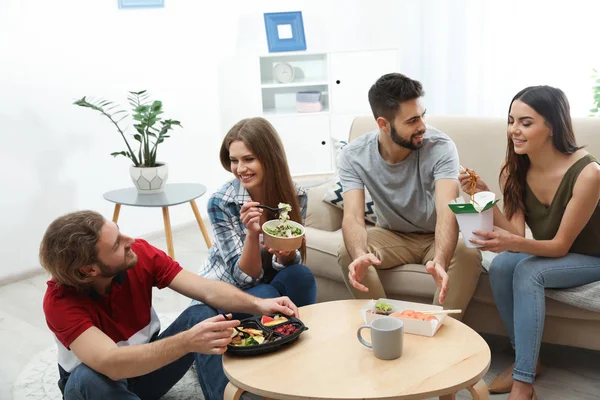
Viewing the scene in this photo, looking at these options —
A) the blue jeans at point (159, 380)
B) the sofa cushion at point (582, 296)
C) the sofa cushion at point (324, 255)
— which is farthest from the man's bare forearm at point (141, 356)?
the sofa cushion at point (582, 296)

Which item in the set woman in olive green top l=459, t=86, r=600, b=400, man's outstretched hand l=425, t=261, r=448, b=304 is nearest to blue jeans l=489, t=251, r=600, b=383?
woman in olive green top l=459, t=86, r=600, b=400

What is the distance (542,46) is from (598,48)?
38cm

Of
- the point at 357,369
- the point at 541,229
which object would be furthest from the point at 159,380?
the point at 541,229

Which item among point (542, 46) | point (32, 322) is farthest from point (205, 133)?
point (542, 46)

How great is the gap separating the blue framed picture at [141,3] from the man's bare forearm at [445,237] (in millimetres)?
2602

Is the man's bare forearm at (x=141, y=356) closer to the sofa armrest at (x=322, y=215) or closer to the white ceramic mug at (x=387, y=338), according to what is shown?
the white ceramic mug at (x=387, y=338)

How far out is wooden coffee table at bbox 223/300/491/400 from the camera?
1.67 meters

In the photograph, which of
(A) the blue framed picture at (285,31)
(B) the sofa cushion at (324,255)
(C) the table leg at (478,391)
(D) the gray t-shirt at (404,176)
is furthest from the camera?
(A) the blue framed picture at (285,31)

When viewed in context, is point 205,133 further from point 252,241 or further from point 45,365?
point 252,241

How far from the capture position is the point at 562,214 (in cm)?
236

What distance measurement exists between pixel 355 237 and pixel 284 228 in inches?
17.3

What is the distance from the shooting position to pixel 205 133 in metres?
4.88

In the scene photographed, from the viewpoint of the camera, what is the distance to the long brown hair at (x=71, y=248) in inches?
74.0

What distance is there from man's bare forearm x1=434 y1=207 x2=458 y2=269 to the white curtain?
2413 millimetres
